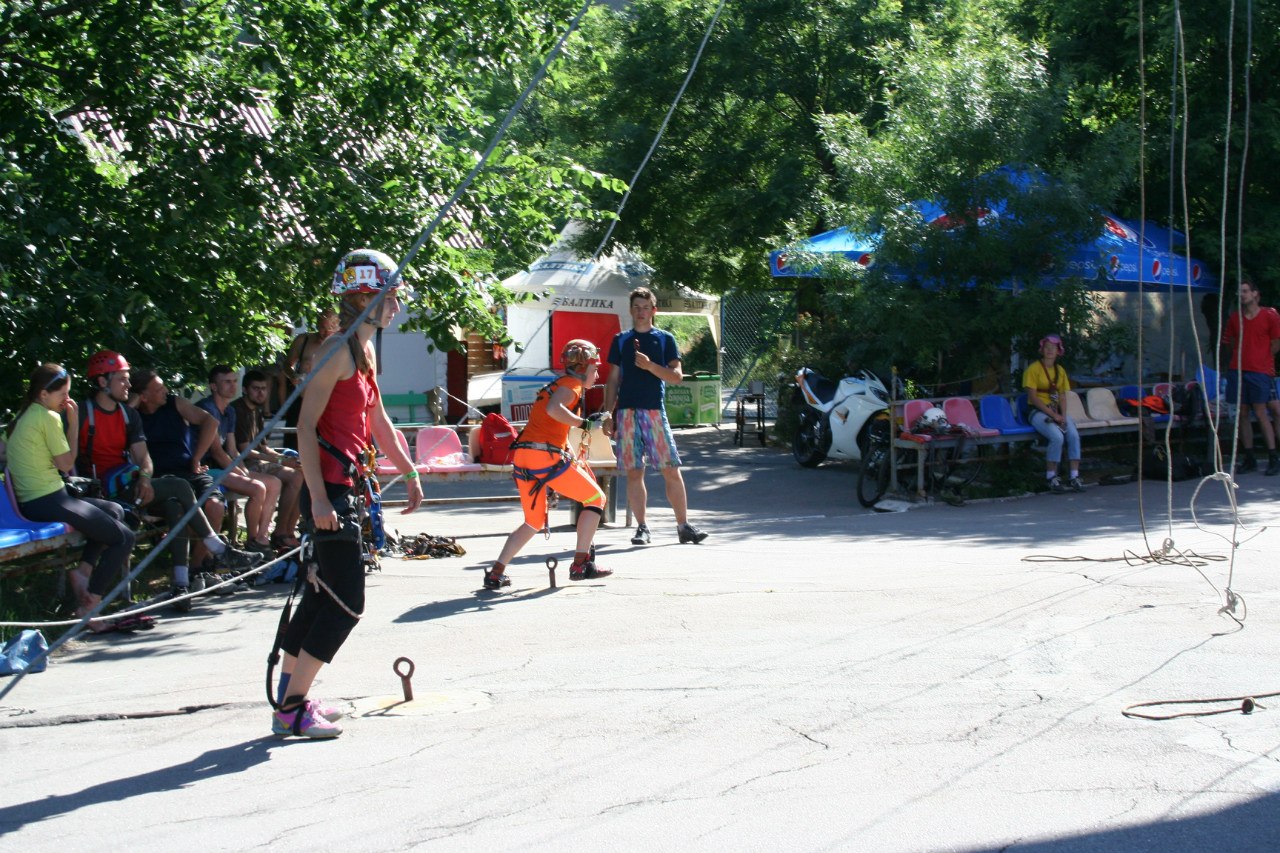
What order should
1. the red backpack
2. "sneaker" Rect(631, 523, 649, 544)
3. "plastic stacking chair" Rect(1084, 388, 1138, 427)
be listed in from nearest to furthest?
"sneaker" Rect(631, 523, 649, 544)
the red backpack
"plastic stacking chair" Rect(1084, 388, 1138, 427)

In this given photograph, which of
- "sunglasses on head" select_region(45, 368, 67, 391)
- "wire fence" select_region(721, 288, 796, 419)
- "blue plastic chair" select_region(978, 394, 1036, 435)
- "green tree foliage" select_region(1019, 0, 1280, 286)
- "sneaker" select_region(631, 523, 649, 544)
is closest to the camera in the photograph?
"sunglasses on head" select_region(45, 368, 67, 391)

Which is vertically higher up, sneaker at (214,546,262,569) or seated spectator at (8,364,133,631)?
seated spectator at (8,364,133,631)

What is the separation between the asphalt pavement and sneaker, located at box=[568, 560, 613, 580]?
24cm

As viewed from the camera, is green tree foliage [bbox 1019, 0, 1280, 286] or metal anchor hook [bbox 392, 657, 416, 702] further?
green tree foliage [bbox 1019, 0, 1280, 286]

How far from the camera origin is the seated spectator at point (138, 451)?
8594mm

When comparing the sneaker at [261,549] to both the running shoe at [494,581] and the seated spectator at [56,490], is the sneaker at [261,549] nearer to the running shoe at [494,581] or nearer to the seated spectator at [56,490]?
the seated spectator at [56,490]

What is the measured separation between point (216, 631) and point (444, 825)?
3.99 meters

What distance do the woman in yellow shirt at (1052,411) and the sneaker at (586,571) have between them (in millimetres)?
6707

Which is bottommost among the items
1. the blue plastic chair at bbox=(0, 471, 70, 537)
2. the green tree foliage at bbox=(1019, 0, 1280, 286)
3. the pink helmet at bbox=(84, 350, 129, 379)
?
the blue plastic chair at bbox=(0, 471, 70, 537)

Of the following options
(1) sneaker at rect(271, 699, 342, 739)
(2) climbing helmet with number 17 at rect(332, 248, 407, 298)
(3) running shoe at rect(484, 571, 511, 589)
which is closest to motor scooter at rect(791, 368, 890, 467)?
(3) running shoe at rect(484, 571, 511, 589)

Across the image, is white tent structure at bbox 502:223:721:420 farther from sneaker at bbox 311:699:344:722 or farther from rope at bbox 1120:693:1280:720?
rope at bbox 1120:693:1280:720

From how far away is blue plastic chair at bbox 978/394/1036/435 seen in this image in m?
14.2

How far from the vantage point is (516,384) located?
20.8 meters

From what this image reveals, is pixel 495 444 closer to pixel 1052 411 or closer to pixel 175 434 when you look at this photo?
pixel 175 434
